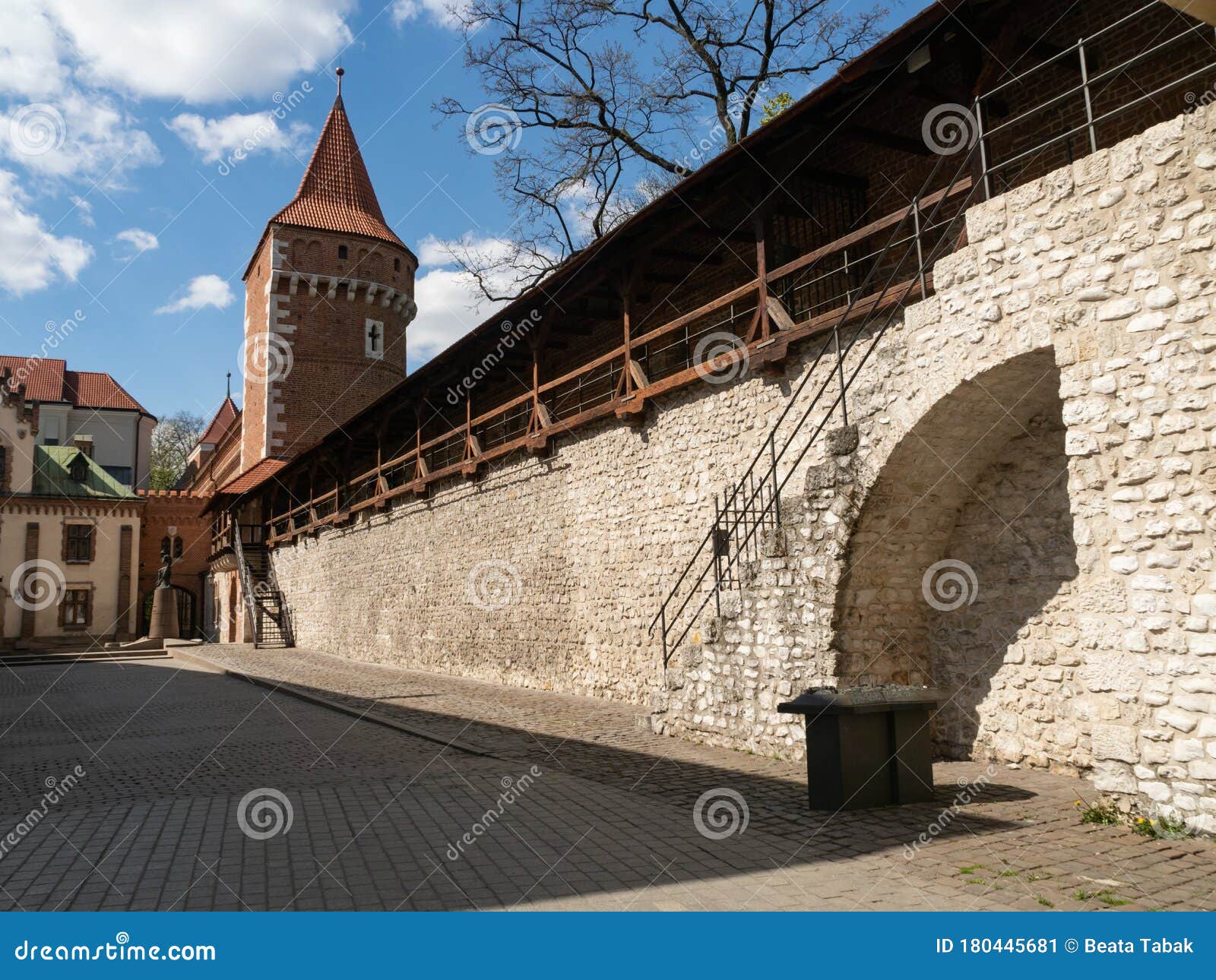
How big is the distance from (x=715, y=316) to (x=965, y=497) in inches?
230

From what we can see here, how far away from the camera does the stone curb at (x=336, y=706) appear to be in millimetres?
8781

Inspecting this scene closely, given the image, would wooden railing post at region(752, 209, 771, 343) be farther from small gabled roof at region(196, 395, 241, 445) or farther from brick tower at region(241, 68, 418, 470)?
small gabled roof at region(196, 395, 241, 445)

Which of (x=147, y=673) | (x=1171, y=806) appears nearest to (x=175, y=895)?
(x=1171, y=806)

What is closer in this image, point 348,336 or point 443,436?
point 443,436

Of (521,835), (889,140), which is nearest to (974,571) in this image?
(521,835)

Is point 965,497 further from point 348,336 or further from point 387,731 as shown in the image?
point 348,336

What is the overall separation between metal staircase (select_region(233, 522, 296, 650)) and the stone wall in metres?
21.2

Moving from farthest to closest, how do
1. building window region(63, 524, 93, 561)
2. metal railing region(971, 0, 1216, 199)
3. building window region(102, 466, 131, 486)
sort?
building window region(102, 466, 131, 486) → building window region(63, 524, 93, 561) → metal railing region(971, 0, 1216, 199)

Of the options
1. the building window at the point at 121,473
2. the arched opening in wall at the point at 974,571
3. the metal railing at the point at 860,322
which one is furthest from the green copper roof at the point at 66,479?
the arched opening in wall at the point at 974,571

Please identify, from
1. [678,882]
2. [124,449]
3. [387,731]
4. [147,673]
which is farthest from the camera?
[124,449]

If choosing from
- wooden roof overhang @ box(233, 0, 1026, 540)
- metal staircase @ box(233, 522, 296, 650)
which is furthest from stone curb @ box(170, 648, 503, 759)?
metal staircase @ box(233, 522, 296, 650)

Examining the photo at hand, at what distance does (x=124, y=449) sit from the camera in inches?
1970

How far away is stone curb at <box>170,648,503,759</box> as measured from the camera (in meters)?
8.78

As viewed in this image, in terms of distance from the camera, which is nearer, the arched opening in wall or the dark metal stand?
the dark metal stand
